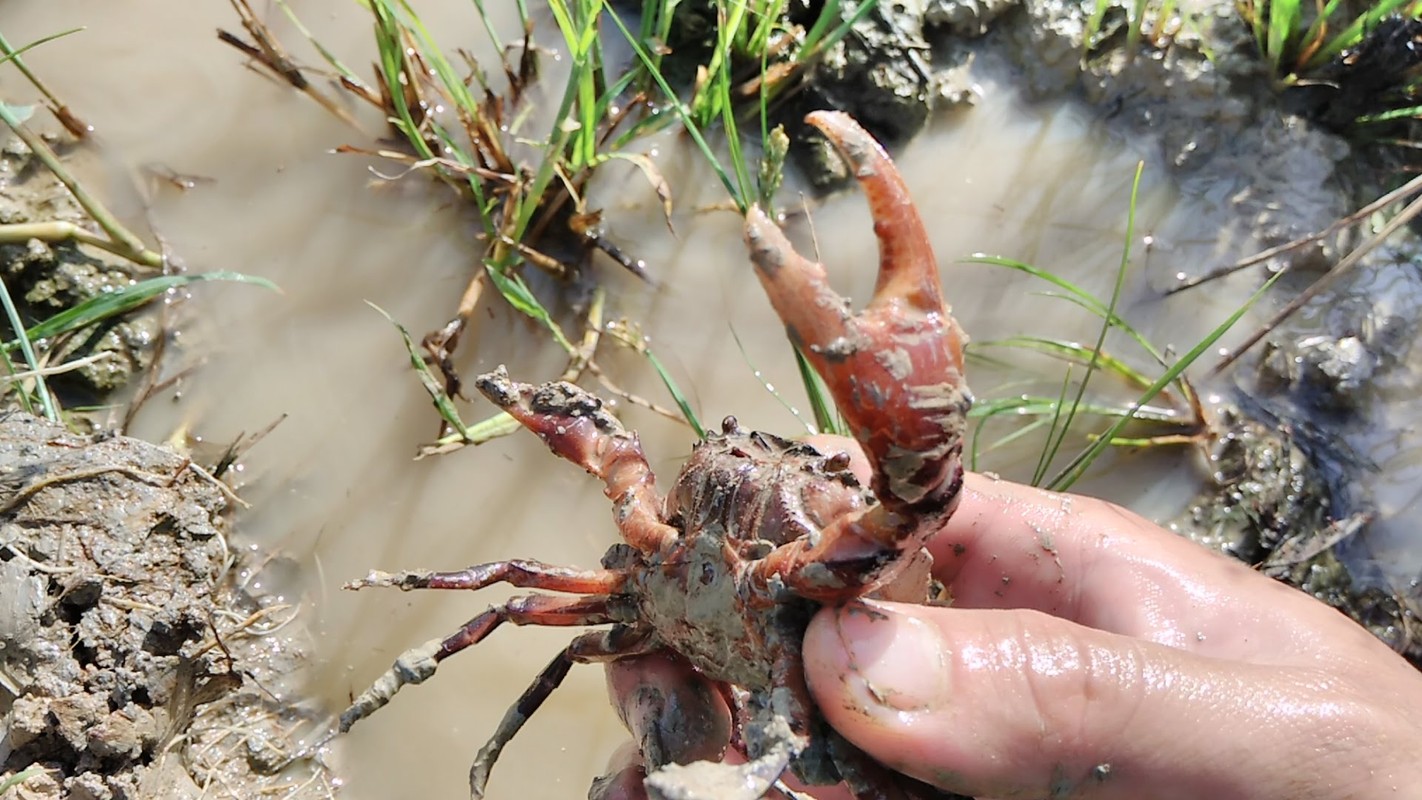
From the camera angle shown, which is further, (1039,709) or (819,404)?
(819,404)

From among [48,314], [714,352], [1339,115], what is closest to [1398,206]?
[1339,115]

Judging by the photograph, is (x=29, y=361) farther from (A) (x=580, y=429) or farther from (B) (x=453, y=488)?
(A) (x=580, y=429)

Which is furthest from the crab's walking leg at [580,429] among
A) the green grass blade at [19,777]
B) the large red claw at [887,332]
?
the green grass blade at [19,777]

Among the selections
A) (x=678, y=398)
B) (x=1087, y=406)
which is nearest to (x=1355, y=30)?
(x=1087, y=406)

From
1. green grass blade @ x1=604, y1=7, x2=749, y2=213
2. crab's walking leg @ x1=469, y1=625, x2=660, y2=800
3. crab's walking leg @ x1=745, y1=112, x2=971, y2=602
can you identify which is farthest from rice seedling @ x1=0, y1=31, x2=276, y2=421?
crab's walking leg @ x1=745, y1=112, x2=971, y2=602

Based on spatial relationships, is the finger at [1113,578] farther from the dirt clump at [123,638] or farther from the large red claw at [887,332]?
the dirt clump at [123,638]

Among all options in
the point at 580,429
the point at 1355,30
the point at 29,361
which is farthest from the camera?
the point at 1355,30
